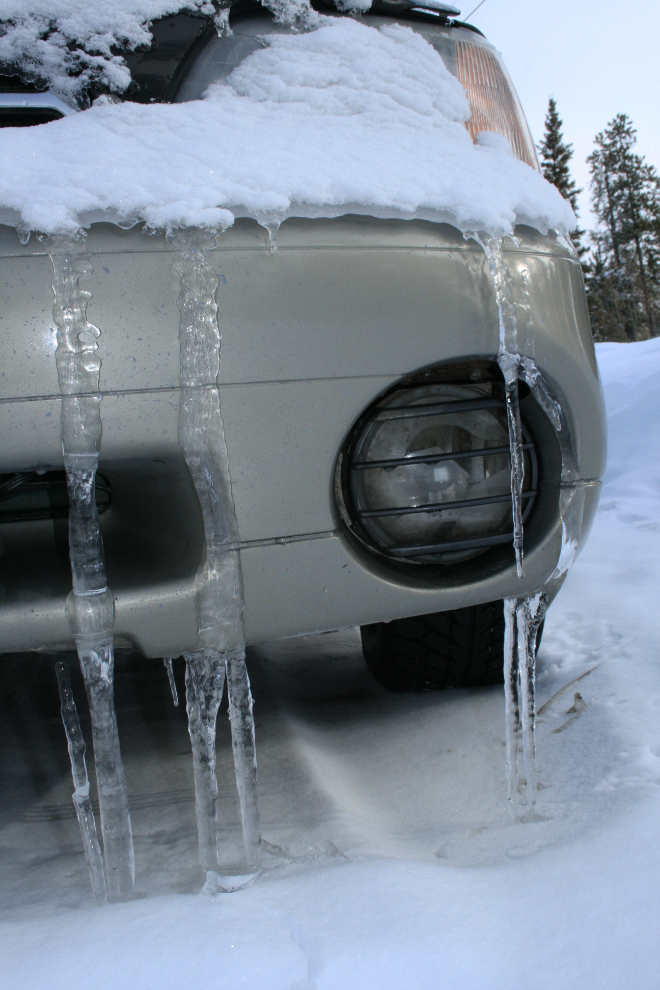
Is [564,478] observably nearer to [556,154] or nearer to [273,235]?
[273,235]

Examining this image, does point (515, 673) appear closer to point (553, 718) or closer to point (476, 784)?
point (476, 784)

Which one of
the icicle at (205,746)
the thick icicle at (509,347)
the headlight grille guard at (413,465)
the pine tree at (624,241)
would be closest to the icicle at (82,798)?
the icicle at (205,746)

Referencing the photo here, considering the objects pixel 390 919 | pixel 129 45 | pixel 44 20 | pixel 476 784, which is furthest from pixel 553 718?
pixel 44 20

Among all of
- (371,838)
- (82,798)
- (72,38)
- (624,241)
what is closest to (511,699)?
(371,838)

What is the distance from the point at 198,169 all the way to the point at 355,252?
0.24 m

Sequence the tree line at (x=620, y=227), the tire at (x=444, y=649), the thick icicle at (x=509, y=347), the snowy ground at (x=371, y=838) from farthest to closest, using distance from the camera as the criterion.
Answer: the tree line at (x=620, y=227) → the tire at (x=444, y=649) → the thick icicle at (x=509, y=347) → the snowy ground at (x=371, y=838)

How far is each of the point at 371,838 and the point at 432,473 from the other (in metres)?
0.60

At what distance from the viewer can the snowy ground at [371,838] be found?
78cm

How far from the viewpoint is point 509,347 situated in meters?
1.02

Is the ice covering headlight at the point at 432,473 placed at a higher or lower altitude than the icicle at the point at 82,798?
higher

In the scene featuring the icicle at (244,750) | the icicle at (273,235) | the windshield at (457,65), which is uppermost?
the windshield at (457,65)

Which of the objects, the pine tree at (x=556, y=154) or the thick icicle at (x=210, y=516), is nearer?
the thick icicle at (x=210, y=516)

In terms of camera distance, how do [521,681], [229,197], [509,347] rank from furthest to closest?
[521,681]
[509,347]
[229,197]

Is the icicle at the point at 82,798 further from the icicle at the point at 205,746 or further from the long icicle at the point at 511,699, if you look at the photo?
the long icicle at the point at 511,699
